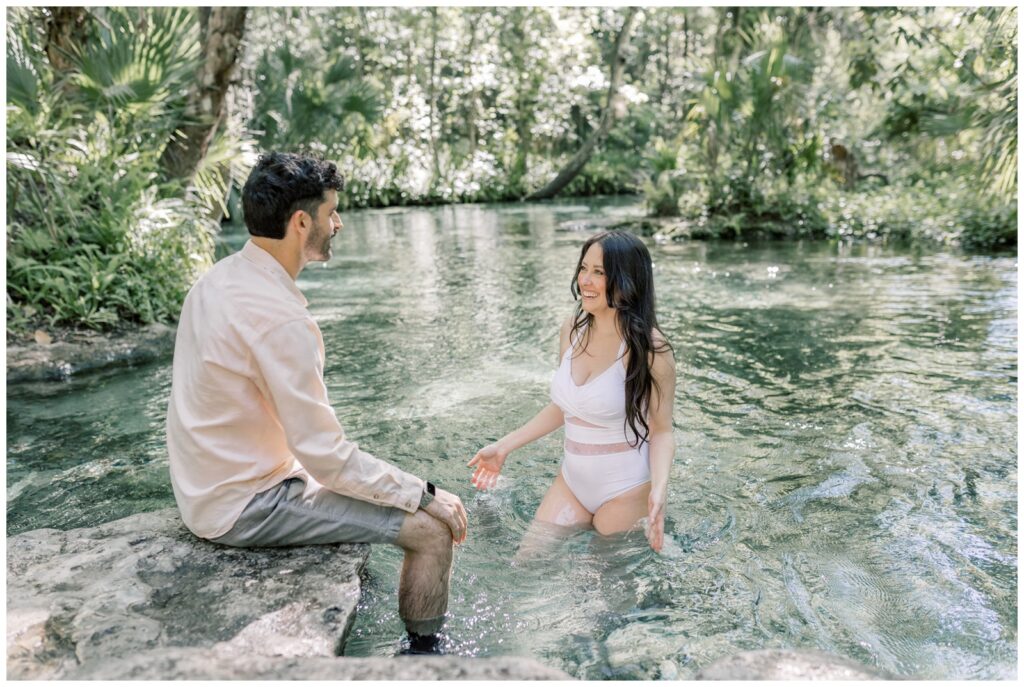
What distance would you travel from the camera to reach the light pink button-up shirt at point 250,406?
115 inches

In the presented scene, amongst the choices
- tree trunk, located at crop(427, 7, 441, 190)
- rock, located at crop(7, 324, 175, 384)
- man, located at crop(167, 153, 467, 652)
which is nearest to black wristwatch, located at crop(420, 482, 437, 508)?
man, located at crop(167, 153, 467, 652)

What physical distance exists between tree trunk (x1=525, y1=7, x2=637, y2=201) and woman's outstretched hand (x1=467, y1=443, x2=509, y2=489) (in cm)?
2264

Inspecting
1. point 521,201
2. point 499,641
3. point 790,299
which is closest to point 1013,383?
point 790,299

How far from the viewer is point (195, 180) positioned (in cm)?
1092

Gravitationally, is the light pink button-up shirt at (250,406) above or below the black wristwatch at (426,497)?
above

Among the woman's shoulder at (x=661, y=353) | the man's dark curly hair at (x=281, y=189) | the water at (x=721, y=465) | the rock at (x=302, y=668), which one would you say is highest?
the man's dark curly hair at (x=281, y=189)

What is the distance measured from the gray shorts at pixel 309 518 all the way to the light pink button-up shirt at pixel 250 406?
0.04 metres

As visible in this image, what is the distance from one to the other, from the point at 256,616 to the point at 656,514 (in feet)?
5.21

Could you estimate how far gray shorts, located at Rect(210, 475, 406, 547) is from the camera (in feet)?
10.4

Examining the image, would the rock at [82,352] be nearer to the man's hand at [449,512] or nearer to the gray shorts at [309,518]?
the gray shorts at [309,518]

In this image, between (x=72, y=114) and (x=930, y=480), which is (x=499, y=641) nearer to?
(x=930, y=480)

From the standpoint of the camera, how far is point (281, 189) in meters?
3.00

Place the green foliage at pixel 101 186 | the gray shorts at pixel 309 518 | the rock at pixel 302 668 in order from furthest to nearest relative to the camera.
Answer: the green foliage at pixel 101 186 < the gray shorts at pixel 309 518 < the rock at pixel 302 668

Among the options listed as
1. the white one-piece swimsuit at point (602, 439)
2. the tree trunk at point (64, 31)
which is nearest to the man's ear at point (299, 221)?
the white one-piece swimsuit at point (602, 439)
